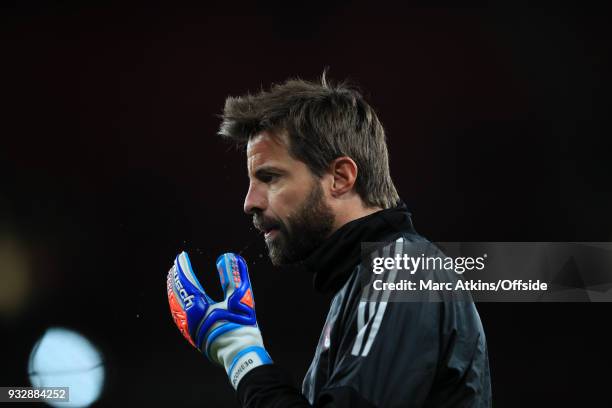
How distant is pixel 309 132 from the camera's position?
1.36 metres

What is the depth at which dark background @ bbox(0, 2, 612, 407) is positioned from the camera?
8.98 ft

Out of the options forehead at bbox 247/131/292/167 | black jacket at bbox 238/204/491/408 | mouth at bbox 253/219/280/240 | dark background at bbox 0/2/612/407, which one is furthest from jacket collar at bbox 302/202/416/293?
dark background at bbox 0/2/612/407

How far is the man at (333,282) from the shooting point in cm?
97

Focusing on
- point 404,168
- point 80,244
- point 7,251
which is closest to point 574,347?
point 404,168

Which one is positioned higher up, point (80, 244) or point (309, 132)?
point (80, 244)

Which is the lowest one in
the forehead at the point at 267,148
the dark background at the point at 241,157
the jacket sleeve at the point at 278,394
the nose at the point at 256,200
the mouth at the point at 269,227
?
the jacket sleeve at the point at 278,394

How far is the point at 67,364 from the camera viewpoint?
278 cm

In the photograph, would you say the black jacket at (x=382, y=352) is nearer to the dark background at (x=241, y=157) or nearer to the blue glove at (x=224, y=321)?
the blue glove at (x=224, y=321)

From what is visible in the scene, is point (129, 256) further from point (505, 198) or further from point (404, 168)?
point (505, 198)

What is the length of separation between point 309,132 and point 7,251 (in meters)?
2.02

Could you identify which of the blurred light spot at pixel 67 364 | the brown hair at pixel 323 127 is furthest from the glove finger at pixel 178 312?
the blurred light spot at pixel 67 364

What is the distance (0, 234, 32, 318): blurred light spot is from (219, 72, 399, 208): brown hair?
175 cm

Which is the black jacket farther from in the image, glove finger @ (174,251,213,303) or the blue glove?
glove finger @ (174,251,213,303)

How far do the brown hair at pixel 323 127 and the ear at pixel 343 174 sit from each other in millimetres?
15
